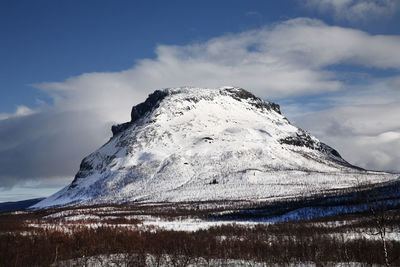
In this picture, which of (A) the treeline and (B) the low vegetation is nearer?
(B) the low vegetation

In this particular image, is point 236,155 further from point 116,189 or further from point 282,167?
point 116,189

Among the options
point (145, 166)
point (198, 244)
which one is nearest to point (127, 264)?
point (198, 244)

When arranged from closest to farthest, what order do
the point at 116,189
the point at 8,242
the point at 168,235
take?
1. the point at 8,242
2. the point at 168,235
3. the point at 116,189

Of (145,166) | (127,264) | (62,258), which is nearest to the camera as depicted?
(127,264)

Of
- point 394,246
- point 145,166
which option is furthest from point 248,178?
point 394,246

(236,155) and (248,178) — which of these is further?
(236,155)

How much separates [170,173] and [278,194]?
6342cm

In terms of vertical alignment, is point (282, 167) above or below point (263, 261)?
above

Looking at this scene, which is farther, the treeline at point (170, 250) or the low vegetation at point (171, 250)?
the treeline at point (170, 250)

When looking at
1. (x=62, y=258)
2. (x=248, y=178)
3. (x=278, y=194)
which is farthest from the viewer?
(x=248, y=178)

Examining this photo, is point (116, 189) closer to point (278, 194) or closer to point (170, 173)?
point (170, 173)

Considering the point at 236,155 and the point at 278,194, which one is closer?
the point at 278,194

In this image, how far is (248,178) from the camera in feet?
537

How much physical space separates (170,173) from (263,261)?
15386cm
